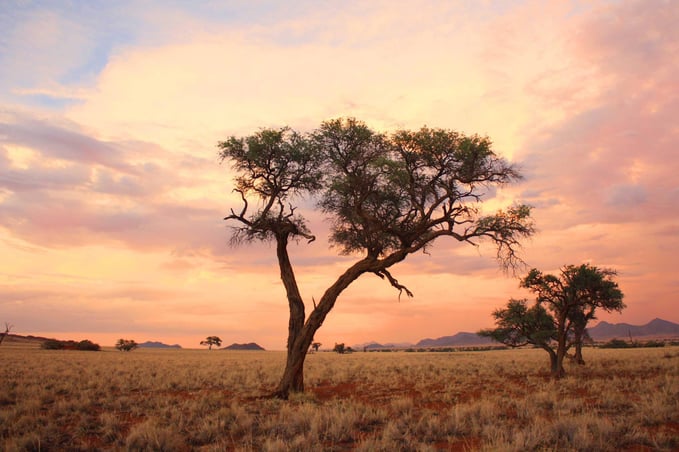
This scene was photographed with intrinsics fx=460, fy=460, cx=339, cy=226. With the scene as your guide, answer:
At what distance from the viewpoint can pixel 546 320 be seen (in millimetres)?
33094

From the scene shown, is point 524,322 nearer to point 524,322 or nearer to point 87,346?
point 524,322

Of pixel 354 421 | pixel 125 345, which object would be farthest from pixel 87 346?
pixel 354 421

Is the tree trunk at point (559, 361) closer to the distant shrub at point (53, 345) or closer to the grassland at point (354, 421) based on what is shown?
the grassland at point (354, 421)

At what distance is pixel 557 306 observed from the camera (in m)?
30.4

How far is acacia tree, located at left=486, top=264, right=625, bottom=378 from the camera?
1143 inches

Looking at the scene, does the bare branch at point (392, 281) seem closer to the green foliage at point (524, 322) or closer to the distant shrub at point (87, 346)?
the green foliage at point (524, 322)

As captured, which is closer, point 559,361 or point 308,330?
point 308,330

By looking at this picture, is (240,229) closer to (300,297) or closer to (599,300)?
(300,297)

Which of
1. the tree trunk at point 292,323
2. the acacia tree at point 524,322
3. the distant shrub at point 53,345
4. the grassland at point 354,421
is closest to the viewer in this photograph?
the grassland at point 354,421

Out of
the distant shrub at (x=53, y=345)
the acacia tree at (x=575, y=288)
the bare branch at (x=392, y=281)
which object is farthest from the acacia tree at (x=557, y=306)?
the distant shrub at (x=53, y=345)

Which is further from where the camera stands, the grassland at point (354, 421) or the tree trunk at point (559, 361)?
the tree trunk at point (559, 361)

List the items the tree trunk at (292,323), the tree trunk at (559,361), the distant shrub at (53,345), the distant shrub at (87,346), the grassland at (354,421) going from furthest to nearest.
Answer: the distant shrub at (87,346), the distant shrub at (53,345), the tree trunk at (559,361), the tree trunk at (292,323), the grassland at (354,421)

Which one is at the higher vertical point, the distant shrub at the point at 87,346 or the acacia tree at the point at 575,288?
the acacia tree at the point at 575,288

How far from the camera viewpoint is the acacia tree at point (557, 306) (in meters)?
29.0
